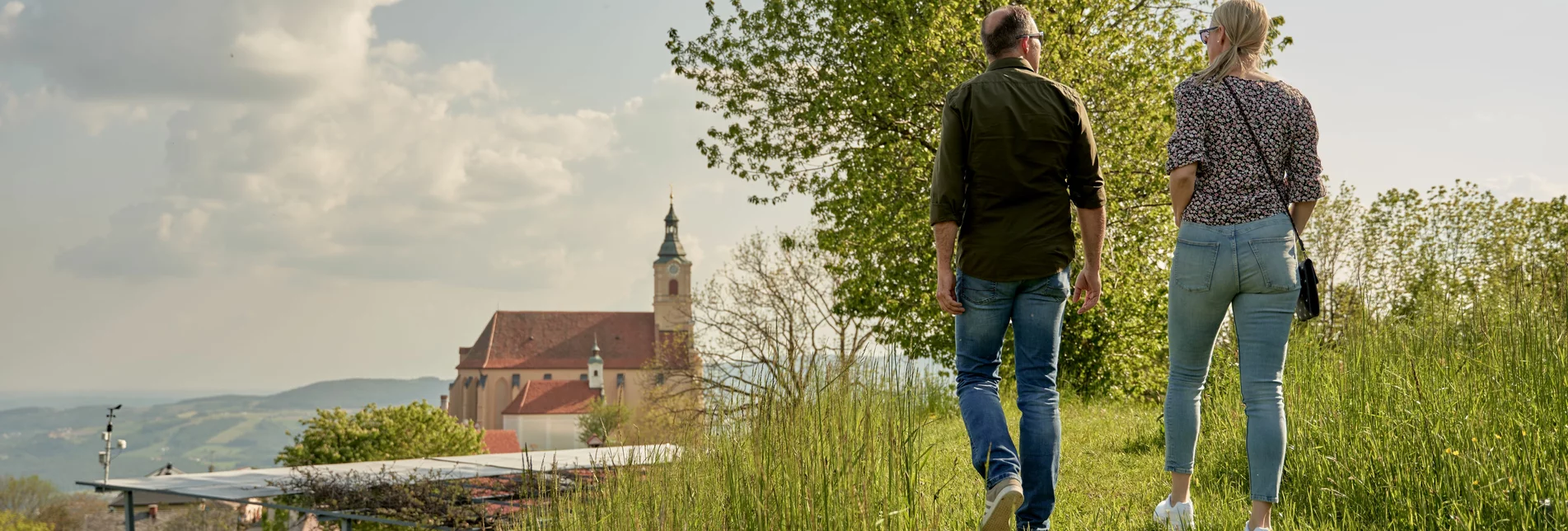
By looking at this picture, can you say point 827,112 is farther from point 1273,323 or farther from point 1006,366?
point 1273,323

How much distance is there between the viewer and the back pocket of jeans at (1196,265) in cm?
284

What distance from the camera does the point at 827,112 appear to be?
→ 586 inches

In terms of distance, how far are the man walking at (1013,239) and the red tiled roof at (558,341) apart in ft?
290

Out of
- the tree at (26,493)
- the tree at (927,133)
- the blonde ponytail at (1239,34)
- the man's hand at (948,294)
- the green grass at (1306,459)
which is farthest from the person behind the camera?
the tree at (26,493)

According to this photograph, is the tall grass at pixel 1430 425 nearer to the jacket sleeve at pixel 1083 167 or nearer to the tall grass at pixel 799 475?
the jacket sleeve at pixel 1083 167

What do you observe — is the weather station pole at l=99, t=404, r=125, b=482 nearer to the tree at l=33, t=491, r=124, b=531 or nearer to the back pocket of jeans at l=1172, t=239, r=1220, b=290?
the tree at l=33, t=491, r=124, b=531

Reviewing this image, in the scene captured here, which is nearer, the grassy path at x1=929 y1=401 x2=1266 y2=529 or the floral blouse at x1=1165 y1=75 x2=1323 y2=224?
the floral blouse at x1=1165 y1=75 x2=1323 y2=224

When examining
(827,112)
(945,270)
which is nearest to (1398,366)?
(945,270)

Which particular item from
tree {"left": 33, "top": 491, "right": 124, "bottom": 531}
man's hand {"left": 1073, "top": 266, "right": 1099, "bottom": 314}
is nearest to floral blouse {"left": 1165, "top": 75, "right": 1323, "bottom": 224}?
man's hand {"left": 1073, "top": 266, "right": 1099, "bottom": 314}

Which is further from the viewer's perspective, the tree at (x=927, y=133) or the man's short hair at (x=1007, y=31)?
the tree at (x=927, y=133)

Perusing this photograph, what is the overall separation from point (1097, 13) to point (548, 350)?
83.8 metres

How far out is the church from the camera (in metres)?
86.2

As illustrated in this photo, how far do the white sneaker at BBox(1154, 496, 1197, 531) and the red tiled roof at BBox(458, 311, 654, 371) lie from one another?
88197 millimetres

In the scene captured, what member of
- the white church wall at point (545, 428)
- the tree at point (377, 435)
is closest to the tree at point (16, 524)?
the tree at point (377, 435)
